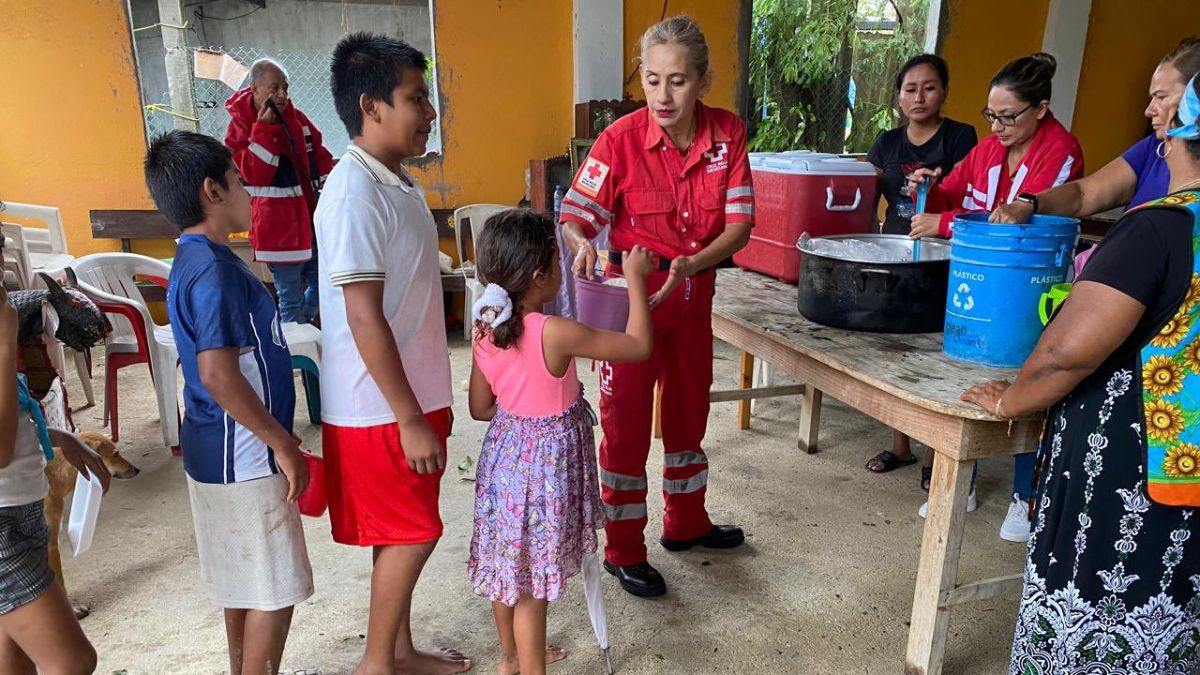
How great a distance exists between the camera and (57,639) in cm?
145

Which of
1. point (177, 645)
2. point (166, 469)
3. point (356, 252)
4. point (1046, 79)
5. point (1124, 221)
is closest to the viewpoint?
point (1124, 221)

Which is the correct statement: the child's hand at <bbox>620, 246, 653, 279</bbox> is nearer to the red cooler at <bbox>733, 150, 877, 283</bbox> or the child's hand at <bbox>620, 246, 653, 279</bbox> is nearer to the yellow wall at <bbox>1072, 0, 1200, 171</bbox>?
the red cooler at <bbox>733, 150, 877, 283</bbox>

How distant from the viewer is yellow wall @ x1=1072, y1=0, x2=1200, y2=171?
6.93m

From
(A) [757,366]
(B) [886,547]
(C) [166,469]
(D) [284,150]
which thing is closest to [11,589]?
(C) [166,469]

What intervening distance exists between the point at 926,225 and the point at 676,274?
865mm

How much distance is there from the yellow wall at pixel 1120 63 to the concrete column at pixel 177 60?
7.75 metres

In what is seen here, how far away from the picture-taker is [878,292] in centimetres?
218

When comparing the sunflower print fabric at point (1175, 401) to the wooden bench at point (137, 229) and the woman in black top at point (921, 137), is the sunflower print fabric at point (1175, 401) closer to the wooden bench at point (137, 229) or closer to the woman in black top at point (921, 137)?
the woman in black top at point (921, 137)

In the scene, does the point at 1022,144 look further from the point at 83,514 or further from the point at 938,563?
the point at 83,514

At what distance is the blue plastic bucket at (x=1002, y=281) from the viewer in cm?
175

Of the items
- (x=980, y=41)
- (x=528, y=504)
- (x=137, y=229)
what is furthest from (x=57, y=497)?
(x=980, y=41)

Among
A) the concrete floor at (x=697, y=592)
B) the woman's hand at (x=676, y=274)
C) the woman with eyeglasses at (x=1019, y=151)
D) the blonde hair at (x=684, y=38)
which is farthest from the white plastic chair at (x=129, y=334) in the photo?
the woman with eyeglasses at (x=1019, y=151)

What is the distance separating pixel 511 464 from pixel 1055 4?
7403mm

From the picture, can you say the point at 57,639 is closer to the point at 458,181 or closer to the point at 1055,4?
the point at 458,181
